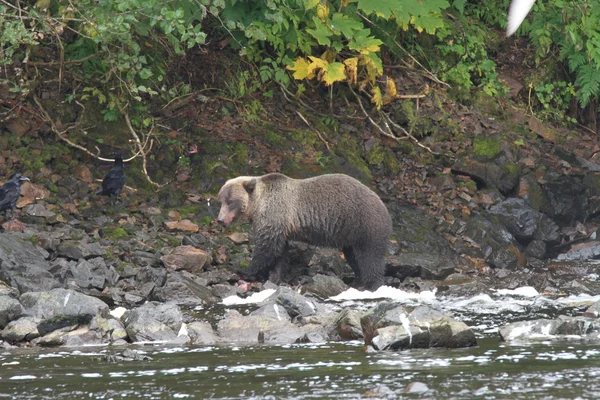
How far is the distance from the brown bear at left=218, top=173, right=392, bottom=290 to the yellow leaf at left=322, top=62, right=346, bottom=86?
9.85ft

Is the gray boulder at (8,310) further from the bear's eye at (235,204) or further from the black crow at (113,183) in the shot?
the black crow at (113,183)

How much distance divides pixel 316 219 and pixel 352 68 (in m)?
4.05

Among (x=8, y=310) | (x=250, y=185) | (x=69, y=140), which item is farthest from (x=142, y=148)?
(x=8, y=310)

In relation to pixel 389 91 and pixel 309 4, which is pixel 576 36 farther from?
pixel 309 4

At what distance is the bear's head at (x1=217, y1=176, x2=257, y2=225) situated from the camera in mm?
13289

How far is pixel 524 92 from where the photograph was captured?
19.6 meters

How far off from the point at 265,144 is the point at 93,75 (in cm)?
289

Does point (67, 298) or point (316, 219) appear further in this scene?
point (316, 219)

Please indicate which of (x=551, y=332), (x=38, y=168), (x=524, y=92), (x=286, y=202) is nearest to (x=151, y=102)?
(x=38, y=168)

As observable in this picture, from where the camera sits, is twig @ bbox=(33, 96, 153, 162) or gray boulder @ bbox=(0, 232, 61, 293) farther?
twig @ bbox=(33, 96, 153, 162)

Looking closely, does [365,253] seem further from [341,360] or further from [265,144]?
[341,360]

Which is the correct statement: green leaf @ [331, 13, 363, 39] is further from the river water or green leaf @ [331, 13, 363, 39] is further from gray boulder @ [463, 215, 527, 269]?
the river water

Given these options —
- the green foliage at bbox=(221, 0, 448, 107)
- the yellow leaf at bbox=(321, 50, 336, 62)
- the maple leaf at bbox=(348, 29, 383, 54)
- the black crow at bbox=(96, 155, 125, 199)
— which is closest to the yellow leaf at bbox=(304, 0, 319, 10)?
the green foliage at bbox=(221, 0, 448, 107)

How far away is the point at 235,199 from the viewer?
43.6 ft
